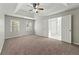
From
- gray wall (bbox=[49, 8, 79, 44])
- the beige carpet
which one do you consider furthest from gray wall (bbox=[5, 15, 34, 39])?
gray wall (bbox=[49, 8, 79, 44])

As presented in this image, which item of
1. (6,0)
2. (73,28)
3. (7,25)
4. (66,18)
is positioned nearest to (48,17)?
(66,18)

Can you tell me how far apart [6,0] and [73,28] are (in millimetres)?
4202

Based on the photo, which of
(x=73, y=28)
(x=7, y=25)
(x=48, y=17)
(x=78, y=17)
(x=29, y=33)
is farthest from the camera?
(x=29, y=33)

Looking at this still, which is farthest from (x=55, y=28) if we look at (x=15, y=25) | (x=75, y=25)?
(x=15, y=25)

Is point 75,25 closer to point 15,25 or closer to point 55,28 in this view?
point 55,28

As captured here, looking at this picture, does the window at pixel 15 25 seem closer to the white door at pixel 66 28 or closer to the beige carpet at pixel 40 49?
the beige carpet at pixel 40 49

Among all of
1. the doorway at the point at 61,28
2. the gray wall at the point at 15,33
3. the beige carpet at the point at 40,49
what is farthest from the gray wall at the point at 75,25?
the gray wall at the point at 15,33

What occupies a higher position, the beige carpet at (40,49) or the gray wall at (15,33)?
the gray wall at (15,33)

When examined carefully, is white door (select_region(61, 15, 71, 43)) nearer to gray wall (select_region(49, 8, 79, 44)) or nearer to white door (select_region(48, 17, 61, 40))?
gray wall (select_region(49, 8, 79, 44))

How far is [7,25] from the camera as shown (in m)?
6.53

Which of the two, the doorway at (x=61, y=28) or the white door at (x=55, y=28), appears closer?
the doorway at (x=61, y=28)

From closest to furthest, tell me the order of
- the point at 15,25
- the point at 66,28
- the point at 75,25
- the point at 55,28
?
the point at 75,25, the point at 66,28, the point at 55,28, the point at 15,25

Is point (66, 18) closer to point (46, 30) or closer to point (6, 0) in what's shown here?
point (46, 30)

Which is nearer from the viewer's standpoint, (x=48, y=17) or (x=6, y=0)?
(x=6, y=0)
